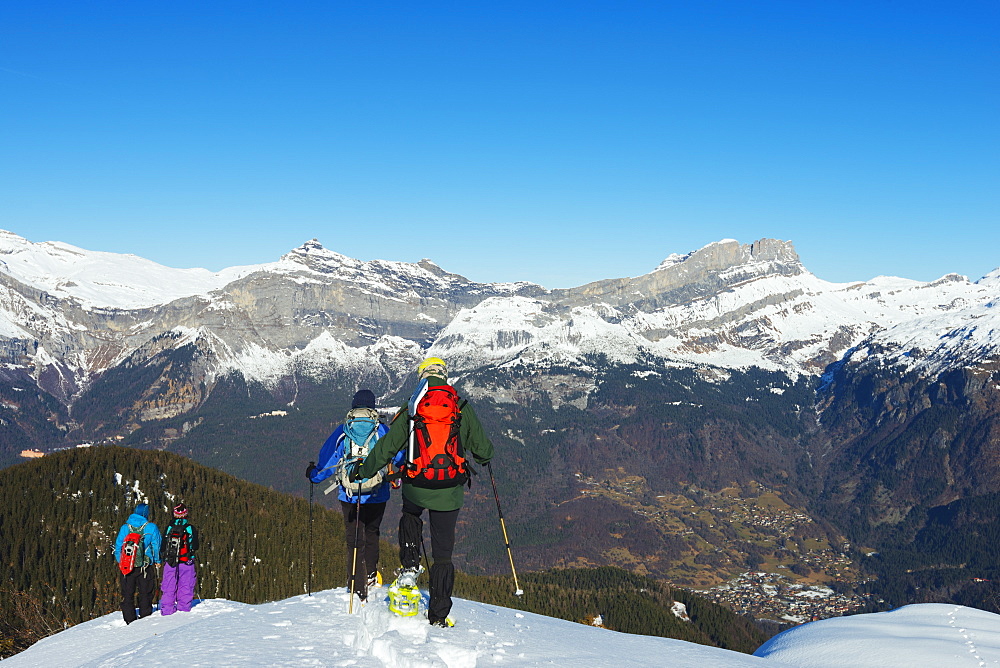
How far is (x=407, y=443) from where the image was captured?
19.8 m

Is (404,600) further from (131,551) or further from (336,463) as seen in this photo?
(131,551)

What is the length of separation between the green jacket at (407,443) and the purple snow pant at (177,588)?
1453cm

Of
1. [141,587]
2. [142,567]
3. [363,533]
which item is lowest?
[141,587]

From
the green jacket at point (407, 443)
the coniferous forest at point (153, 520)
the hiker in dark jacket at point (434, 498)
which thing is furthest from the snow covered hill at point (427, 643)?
the coniferous forest at point (153, 520)

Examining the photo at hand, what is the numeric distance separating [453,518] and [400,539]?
1754mm

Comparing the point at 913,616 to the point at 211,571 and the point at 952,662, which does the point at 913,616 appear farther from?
the point at 211,571

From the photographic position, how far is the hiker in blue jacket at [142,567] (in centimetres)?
2930

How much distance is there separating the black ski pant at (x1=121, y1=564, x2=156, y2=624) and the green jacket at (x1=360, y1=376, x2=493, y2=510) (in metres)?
15.9

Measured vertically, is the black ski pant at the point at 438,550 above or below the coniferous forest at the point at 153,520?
above

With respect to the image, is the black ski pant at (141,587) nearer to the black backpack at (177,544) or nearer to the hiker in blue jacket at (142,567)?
the hiker in blue jacket at (142,567)

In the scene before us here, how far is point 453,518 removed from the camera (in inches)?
801

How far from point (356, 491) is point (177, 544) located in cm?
1160

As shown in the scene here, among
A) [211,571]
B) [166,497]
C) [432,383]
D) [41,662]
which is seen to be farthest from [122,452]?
[432,383]

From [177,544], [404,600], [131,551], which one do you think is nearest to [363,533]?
[404,600]
